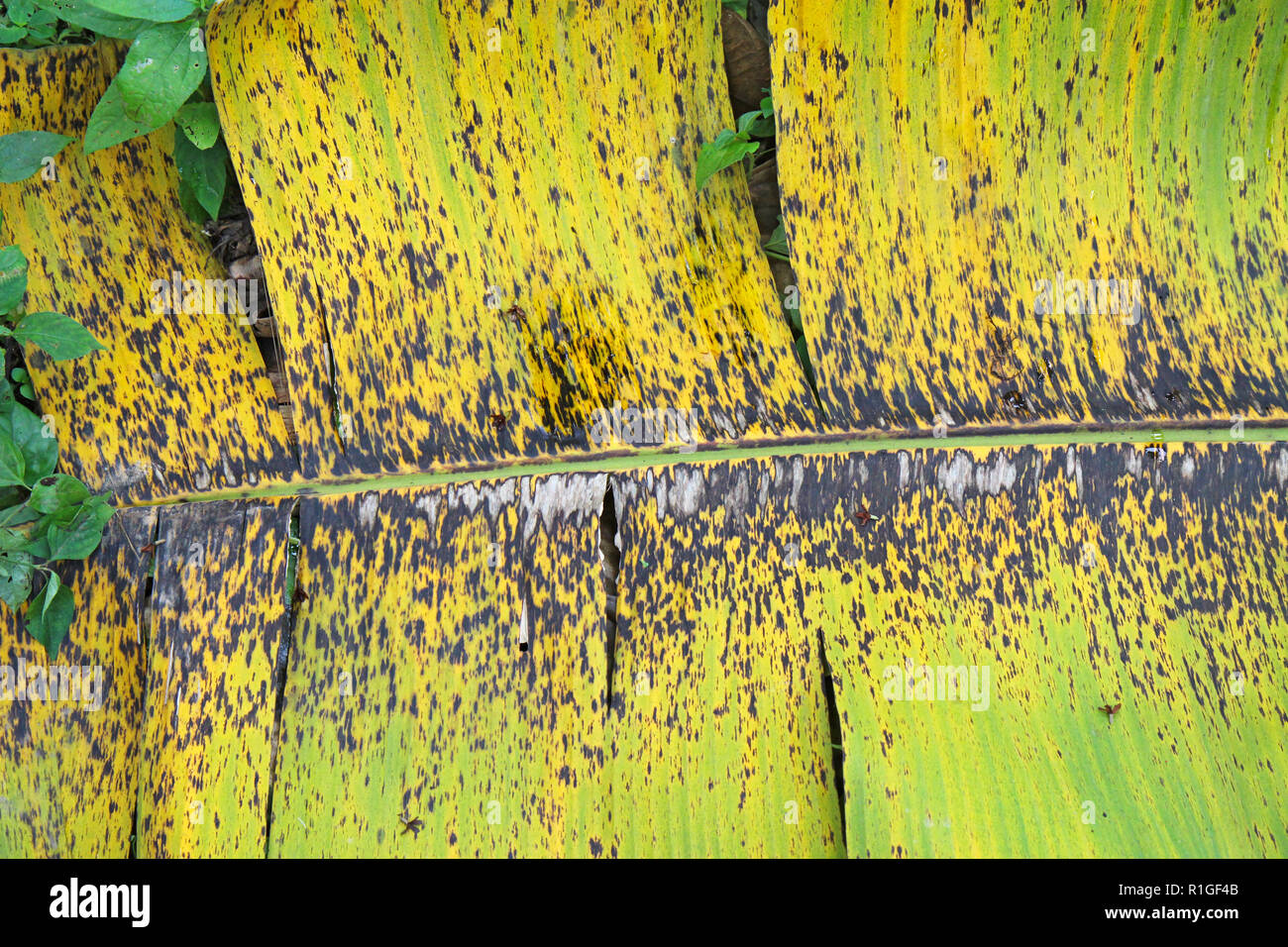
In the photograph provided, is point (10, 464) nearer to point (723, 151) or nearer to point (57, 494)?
point (57, 494)

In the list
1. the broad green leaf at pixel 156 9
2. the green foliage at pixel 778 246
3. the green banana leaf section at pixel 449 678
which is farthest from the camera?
the green foliage at pixel 778 246

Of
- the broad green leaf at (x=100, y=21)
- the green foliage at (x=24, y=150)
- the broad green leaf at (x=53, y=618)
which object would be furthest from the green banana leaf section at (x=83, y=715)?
the broad green leaf at (x=100, y=21)

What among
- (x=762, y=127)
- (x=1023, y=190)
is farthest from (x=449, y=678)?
(x=1023, y=190)

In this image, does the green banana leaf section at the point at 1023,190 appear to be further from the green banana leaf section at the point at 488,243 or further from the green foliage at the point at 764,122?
the green banana leaf section at the point at 488,243

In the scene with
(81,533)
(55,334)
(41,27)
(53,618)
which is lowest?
(53,618)

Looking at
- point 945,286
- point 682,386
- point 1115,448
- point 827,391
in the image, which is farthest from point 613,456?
point 1115,448
